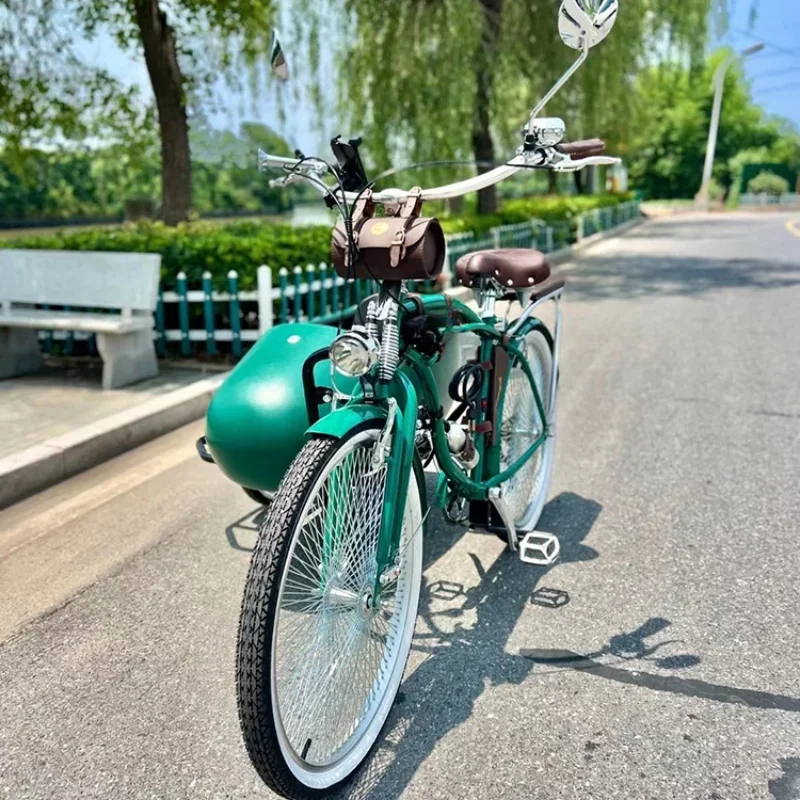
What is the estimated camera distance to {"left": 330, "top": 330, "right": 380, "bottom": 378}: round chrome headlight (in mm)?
2194

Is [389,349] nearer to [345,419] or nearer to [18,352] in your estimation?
[345,419]

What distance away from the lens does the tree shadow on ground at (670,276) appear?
12477mm

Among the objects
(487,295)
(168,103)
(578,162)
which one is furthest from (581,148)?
(168,103)

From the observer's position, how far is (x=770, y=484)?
439cm

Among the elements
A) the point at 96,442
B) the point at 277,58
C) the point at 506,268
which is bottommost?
the point at 96,442

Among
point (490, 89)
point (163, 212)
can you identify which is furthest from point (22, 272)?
point (490, 89)

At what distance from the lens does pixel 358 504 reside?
232 cm

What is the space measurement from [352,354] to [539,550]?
1709mm

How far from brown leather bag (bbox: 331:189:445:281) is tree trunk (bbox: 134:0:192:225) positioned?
7.41 metres

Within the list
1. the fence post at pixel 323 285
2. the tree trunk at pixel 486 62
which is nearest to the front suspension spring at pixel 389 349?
the fence post at pixel 323 285

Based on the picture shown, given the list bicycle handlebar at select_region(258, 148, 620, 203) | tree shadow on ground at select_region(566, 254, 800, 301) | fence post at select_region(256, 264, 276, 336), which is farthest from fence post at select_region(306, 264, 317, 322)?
tree shadow on ground at select_region(566, 254, 800, 301)

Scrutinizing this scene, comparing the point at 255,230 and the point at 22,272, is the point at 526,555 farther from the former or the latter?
the point at 255,230

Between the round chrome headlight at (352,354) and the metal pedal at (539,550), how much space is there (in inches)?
57.3

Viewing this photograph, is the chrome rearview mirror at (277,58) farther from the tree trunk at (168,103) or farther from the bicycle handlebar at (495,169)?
the tree trunk at (168,103)
